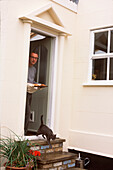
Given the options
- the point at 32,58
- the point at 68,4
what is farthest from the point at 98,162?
the point at 68,4

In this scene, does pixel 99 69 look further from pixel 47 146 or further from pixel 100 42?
pixel 47 146

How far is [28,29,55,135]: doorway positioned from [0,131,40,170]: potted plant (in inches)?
46.6

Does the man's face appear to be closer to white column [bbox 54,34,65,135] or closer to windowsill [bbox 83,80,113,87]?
white column [bbox 54,34,65,135]

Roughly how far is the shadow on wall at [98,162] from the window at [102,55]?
1766 mm

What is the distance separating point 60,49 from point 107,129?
6.97 ft

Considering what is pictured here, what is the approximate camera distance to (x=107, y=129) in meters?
5.88

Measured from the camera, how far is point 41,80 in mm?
6207

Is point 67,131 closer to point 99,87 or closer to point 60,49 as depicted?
point 99,87

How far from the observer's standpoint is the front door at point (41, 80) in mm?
6137

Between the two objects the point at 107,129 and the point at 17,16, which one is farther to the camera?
the point at 107,129

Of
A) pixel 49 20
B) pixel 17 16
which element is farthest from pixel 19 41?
pixel 49 20

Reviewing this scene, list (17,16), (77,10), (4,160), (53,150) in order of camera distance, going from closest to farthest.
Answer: (4,160)
(17,16)
(53,150)
(77,10)

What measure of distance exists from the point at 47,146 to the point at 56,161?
1.65ft

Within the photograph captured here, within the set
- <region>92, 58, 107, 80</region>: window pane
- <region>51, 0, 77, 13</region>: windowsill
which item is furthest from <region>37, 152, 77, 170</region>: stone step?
<region>51, 0, 77, 13</region>: windowsill
